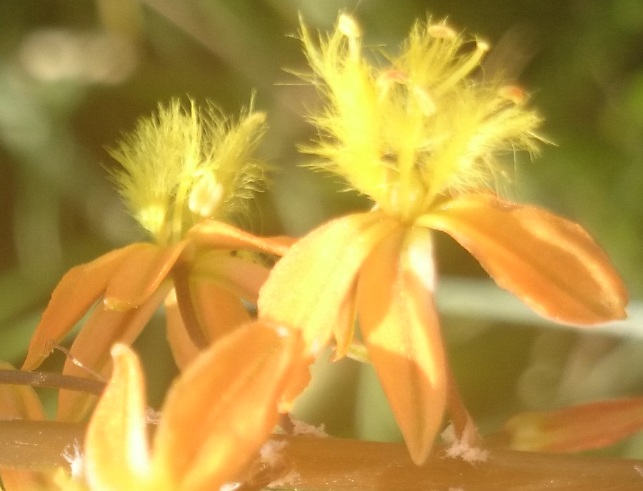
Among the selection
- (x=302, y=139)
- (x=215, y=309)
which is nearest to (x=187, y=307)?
(x=215, y=309)

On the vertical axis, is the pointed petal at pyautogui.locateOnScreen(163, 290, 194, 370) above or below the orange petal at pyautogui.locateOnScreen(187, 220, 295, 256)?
below

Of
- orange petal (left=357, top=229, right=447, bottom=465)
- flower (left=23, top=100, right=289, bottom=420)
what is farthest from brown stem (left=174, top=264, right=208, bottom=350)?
orange petal (left=357, top=229, right=447, bottom=465)

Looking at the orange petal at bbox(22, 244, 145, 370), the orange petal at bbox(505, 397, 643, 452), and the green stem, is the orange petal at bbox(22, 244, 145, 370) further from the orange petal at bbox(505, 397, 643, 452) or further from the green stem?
the orange petal at bbox(505, 397, 643, 452)

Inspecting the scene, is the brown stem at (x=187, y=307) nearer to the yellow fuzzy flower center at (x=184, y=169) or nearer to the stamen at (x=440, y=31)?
the yellow fuzzy flower center at (x=184, y=169)

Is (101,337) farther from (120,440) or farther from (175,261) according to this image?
(120,440)

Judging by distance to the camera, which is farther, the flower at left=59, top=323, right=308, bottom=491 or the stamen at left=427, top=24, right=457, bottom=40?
the stamen at left=427, top=24, right=457, bottom=40

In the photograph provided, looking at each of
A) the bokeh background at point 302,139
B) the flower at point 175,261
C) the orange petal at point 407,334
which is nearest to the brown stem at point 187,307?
the flower at point 175,261

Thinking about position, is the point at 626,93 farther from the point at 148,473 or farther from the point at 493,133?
the point at 148,473
